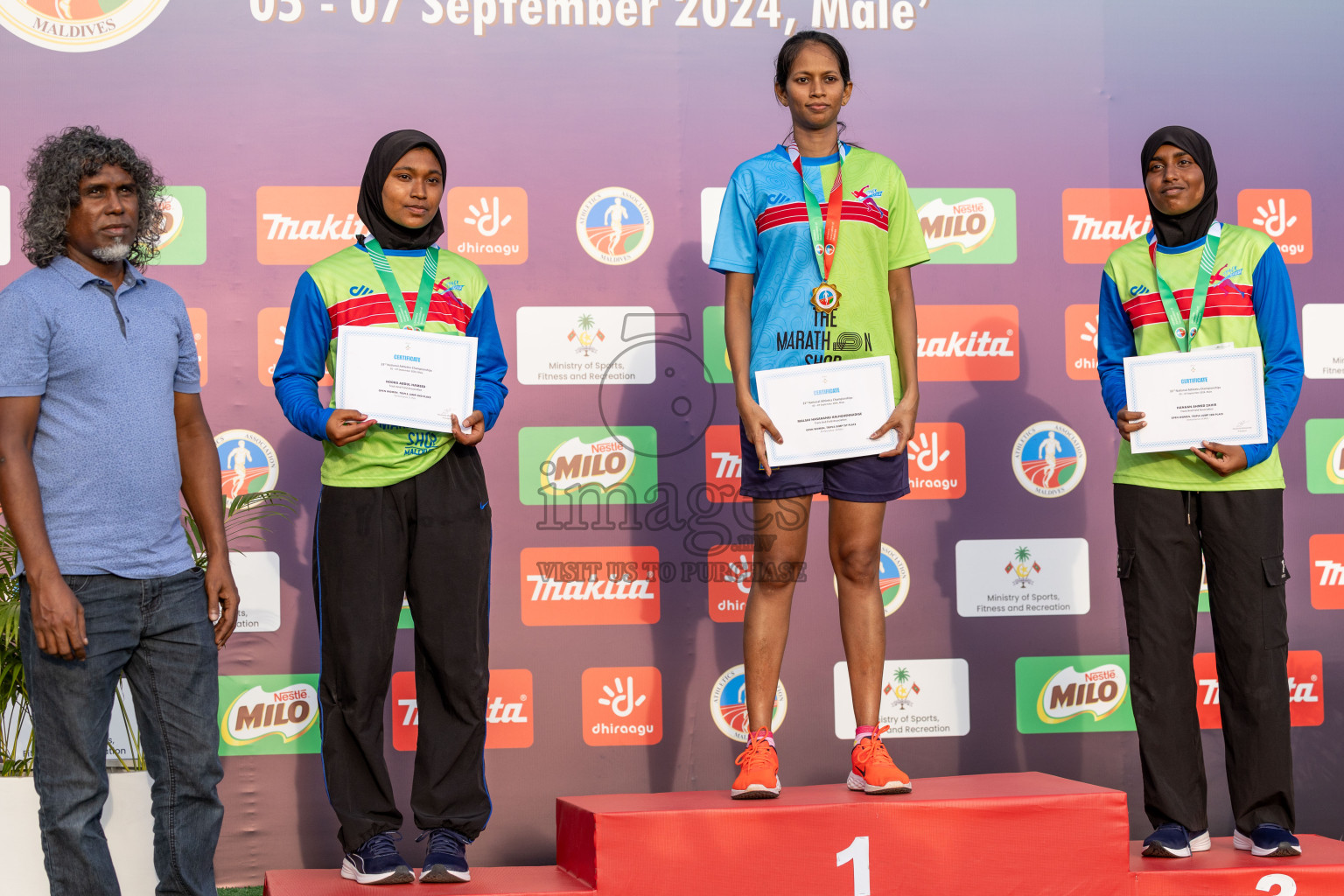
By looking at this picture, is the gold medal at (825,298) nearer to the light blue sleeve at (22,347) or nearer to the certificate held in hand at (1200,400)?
the certificate held in hand at (1200,400)

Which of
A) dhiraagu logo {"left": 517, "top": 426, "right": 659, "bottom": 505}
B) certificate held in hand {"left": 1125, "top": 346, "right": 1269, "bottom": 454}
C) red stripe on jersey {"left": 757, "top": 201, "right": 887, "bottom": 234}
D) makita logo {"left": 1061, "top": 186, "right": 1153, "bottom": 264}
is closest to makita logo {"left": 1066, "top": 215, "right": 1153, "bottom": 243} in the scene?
makita logo {"left": 1061, "top": 186, "right": 1153, "bottom": 264}

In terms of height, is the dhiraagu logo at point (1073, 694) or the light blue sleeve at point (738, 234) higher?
the light blue sleeve at point (738, 234)

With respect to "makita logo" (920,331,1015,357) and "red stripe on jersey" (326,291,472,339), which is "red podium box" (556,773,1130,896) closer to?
"red stripe on jersey" (326,291,472,339)

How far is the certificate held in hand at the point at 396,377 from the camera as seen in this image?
2453 mm

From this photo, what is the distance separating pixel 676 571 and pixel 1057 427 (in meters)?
1.30

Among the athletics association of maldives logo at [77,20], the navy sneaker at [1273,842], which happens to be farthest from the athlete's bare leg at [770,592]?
the athletics association of maldives logo at [77,20]

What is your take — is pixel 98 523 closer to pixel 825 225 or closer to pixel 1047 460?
pixel 825 225

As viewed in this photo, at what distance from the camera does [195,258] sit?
3324 millimetres

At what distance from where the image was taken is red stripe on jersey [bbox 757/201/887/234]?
2.66 meters

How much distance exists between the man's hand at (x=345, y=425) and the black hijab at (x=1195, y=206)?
6.54ft

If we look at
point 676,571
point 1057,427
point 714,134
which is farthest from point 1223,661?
point 714,134

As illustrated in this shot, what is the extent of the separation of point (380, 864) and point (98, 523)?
35.9 inches

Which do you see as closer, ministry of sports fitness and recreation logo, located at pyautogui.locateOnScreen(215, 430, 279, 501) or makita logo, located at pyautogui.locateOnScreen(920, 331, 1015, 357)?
ministry of sports fitness and recreation logo, located at pyautogui.locateOnScreen(215, 430, 279, 501)

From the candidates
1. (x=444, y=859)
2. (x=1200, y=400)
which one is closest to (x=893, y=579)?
(x=1200, y=400)
